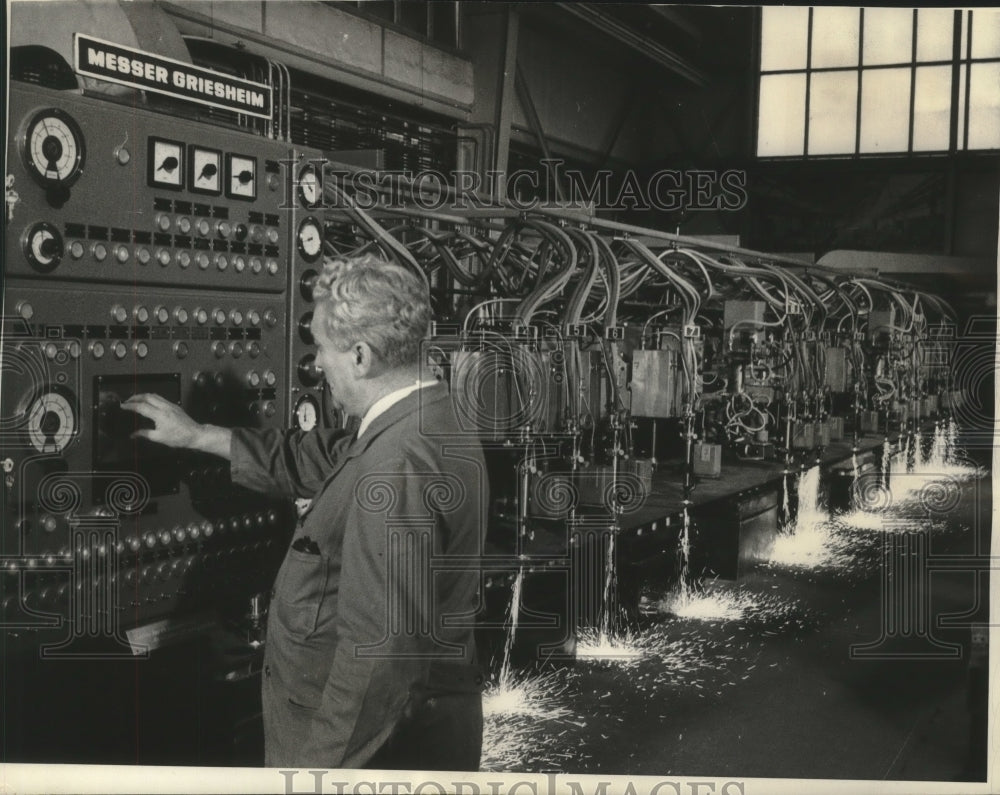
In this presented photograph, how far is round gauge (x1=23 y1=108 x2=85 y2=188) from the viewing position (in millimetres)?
1791

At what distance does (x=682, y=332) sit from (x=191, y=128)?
2.53 m

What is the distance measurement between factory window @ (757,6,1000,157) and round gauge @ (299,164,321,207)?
1.34m

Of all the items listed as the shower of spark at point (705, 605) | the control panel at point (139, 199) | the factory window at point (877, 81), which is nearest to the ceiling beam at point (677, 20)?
the factory window at point (877, 81)

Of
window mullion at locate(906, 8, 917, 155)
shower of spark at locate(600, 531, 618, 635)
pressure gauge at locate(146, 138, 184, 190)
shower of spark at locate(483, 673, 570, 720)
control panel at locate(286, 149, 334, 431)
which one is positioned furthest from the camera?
shower of spark at locate(600, 531, 618, 635)

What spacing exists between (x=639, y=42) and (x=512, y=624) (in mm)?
1991

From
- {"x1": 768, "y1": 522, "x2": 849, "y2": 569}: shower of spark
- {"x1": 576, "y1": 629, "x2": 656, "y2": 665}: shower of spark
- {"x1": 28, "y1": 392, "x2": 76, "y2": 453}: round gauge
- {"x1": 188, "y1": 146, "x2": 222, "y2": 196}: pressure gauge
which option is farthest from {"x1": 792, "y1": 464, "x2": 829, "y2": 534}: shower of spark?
{"x1": 28, "y1": 392, "x2": 76, "y2": 453}: round gauge

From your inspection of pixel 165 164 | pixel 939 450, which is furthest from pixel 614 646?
pixel 165 164

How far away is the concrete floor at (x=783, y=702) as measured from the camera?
2820 millimetres

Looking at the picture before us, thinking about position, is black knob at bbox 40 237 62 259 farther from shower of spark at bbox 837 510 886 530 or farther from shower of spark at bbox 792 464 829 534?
shower of spark at bbox 837 510 886 530

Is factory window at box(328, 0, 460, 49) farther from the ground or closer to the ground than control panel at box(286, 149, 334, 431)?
farther from the ground

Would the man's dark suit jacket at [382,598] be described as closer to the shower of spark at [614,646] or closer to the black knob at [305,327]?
the black knob at [305,327]

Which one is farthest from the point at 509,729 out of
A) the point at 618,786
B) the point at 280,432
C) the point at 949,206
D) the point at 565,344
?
the point at 949,206

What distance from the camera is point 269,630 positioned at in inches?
73.2

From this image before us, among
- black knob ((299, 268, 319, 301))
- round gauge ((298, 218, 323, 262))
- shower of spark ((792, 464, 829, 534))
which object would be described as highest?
round gauge ((298, 218, 323, 262))
